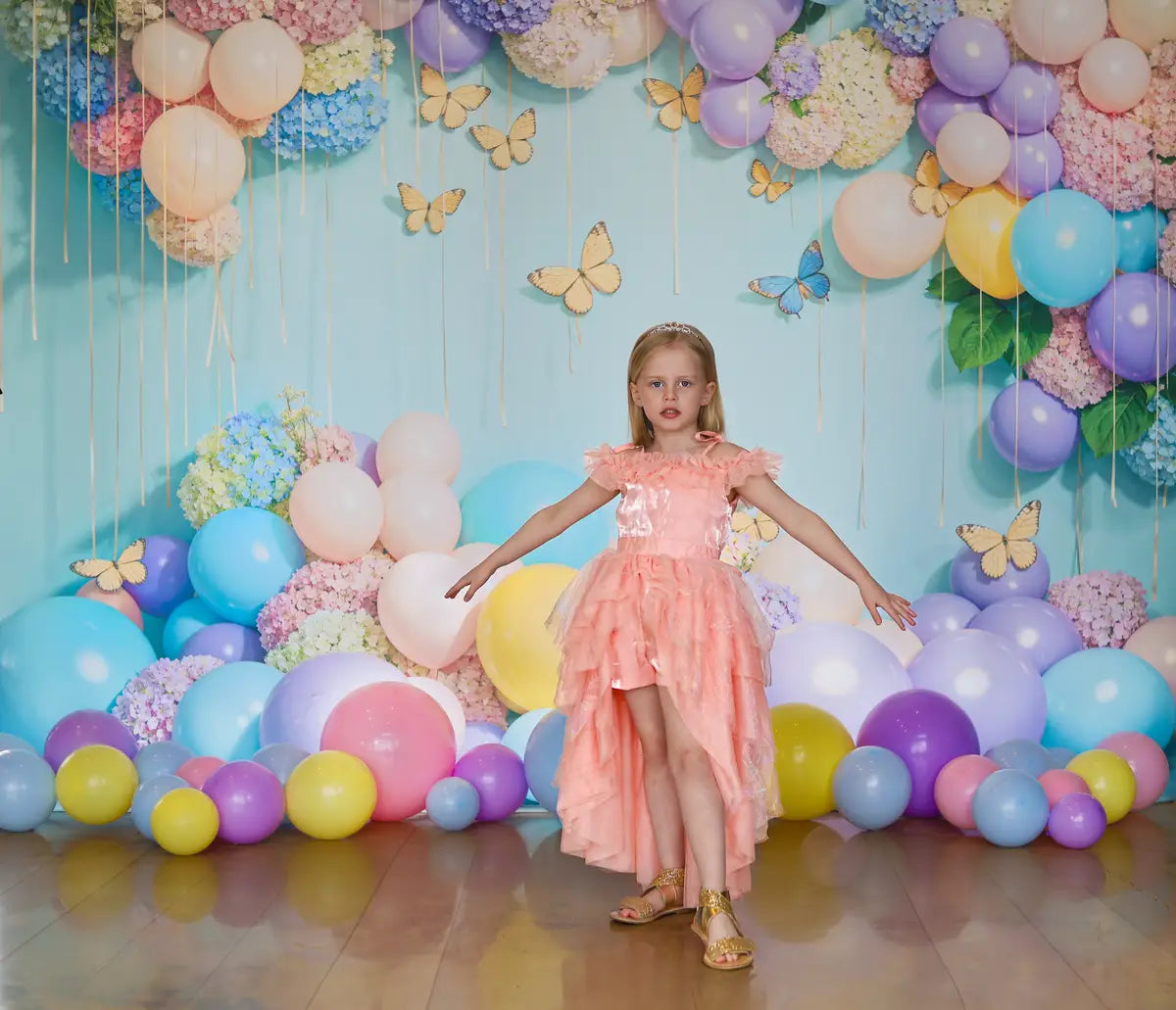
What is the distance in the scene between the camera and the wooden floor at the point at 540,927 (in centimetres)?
245

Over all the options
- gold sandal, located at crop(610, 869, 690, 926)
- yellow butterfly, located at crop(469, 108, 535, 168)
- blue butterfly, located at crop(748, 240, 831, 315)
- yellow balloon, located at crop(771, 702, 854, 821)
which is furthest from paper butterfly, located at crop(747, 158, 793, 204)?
gold sandal, located at crop(610, 869, 690, 926)

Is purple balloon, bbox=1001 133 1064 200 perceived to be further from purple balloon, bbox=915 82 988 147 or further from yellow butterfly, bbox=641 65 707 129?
yellow butterfly, bbox=641 65 707 129

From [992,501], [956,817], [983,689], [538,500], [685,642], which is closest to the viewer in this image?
[685,642]

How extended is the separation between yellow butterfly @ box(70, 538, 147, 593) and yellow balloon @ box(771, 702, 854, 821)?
226 centimetres

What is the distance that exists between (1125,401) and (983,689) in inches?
51.7

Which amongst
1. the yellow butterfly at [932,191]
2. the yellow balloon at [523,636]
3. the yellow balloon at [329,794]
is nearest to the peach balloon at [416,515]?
the yellow balloon at [523,636]

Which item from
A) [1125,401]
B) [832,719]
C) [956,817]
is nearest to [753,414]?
[1125,401]

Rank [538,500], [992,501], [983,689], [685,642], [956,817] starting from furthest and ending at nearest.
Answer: [992,501] < [538,500] < [983,689] < [956,817] < [685,642]

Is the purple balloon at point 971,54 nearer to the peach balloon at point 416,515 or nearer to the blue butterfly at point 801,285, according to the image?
the blue butterfly at point 801,285

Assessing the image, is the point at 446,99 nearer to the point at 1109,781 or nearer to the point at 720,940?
the point at 1109,781

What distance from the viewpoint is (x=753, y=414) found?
17.1ft

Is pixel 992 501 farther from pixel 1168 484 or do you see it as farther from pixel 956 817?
pixel 956 817

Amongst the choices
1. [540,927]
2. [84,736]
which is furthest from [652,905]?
[84,736]

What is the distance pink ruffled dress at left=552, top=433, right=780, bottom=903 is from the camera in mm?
2826
